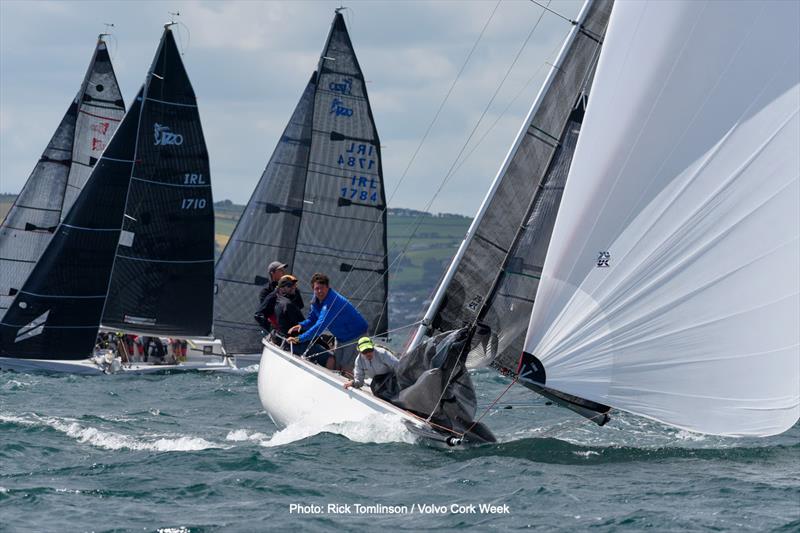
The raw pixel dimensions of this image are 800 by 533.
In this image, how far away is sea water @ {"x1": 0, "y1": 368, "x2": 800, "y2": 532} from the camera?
1038cm

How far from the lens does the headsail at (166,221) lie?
27.7m

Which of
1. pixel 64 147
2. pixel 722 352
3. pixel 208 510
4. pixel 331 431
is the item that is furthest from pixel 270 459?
pixel 64 147

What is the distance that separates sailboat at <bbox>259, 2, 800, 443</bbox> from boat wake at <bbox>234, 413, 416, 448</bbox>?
64 centimetres

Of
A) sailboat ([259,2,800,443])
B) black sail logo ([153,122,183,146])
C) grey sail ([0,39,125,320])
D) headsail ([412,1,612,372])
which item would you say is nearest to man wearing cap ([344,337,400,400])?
headsail ([412,1,612,372])

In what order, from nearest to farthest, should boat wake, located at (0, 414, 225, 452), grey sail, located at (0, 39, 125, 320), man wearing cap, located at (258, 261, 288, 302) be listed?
boat wake, located at (0, 414, 225, 452), man wearing cap, located at (258, 261, 288, 302), grey sail, located at (0, 39, 125, 320)

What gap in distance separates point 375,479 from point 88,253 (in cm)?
1555

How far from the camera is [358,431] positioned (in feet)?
44.1

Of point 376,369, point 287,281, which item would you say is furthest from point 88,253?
point 376,369

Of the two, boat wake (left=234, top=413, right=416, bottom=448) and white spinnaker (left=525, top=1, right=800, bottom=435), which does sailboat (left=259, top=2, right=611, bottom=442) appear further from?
white spinnaker (left=525, top=1, right=800, bottom=435)

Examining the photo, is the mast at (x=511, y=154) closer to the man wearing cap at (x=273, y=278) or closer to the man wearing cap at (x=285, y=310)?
the man wearing cap at (x=285, y=310)

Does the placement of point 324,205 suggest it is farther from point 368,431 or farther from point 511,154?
point 368,431

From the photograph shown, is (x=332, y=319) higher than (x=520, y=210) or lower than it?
lower

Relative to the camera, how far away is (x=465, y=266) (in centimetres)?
1434

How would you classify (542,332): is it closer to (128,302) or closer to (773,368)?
(773,368)
